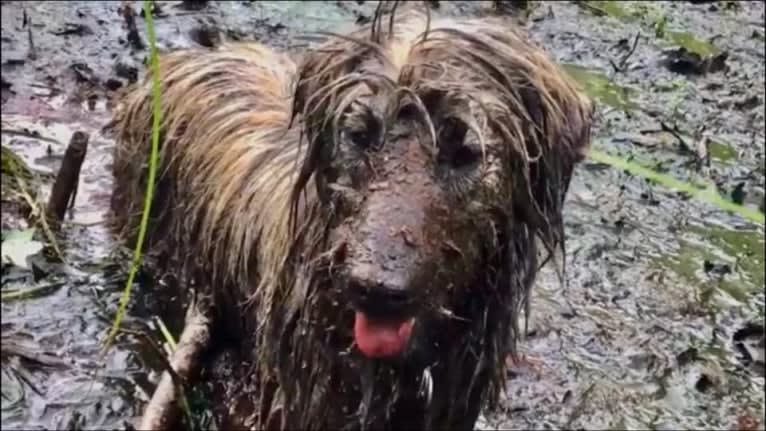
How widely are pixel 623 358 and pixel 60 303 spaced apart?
8.41 ft

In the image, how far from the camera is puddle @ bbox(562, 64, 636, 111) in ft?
31.4

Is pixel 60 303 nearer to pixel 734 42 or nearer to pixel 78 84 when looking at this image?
pixel 78 84

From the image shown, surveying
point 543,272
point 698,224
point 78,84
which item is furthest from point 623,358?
point 78,84

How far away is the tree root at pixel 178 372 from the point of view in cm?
537

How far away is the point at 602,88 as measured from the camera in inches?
386

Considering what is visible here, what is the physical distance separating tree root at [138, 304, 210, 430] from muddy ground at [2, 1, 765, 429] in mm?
230

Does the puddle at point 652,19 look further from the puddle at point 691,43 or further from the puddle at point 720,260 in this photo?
the puddle at point 720,260

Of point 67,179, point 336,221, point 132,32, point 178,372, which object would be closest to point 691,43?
point 132,32

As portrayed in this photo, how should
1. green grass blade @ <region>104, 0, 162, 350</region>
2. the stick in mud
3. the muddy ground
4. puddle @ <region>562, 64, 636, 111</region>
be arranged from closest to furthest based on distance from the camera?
green grass blade @ <region>104, 0, 162, 350</region> < the muddy ground < the stick in mud < puddle @ <region>562, 64, 636, 111</region>

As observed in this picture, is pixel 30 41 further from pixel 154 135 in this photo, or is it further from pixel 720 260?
pixel 154 135

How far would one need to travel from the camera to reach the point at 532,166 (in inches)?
181

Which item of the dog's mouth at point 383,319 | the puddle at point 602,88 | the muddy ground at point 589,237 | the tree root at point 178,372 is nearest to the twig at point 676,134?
the muddy ground at point 589,237

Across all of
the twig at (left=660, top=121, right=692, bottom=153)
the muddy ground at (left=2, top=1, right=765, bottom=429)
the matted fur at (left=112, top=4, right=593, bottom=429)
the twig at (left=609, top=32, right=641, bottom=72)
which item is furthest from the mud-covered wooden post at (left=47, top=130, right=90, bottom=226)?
the twig at (left=609, top=32, right=641, bottom=72)

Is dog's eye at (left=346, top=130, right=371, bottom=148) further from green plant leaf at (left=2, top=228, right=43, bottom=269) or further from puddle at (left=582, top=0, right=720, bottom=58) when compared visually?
puddle at (left=582, top=0, right=720, bottom=58)
